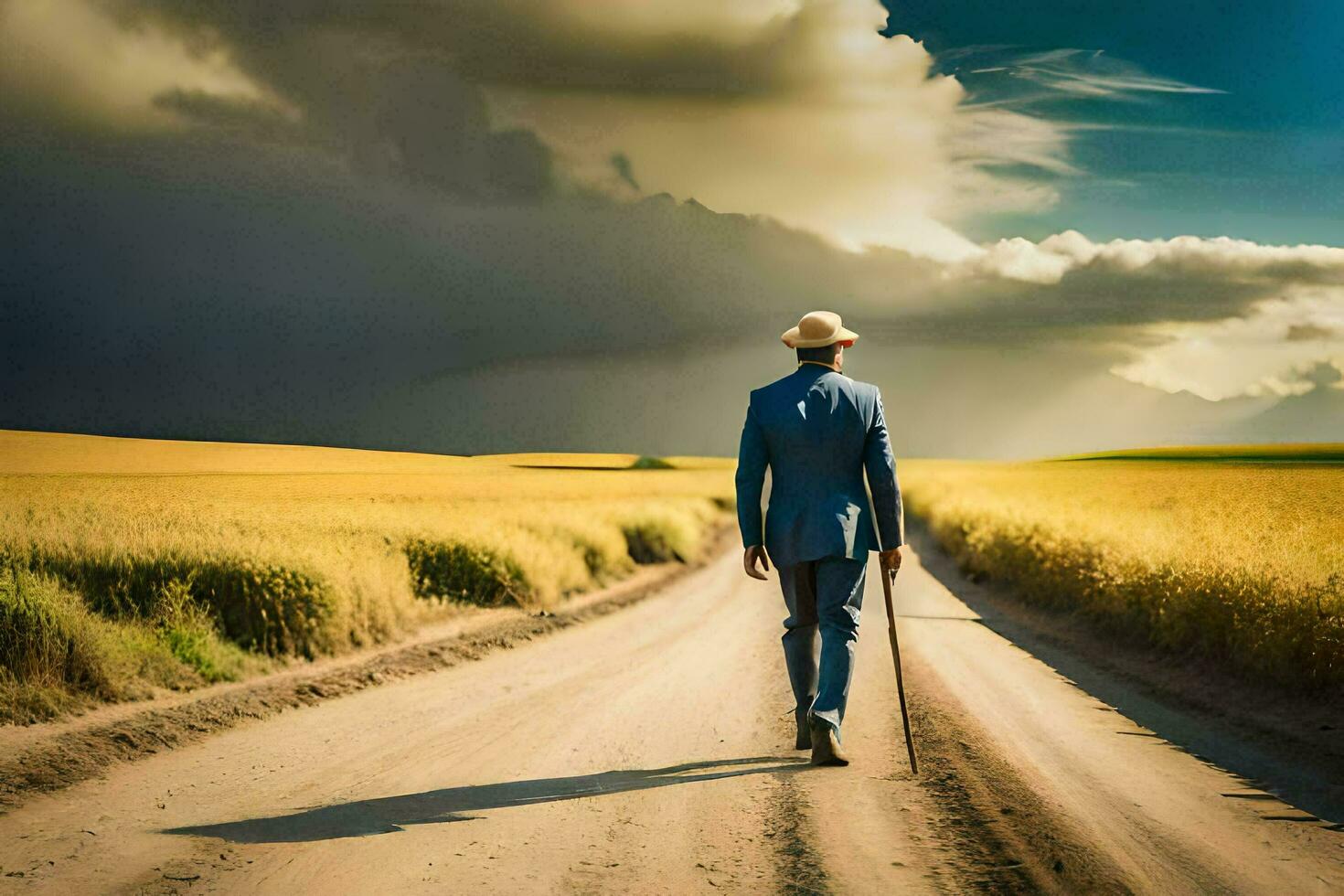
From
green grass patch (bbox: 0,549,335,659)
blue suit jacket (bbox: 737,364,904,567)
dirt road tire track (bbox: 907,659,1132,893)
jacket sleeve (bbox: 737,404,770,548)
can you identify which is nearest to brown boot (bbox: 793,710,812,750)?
dirt road tire track (bbox: 907,659,1132,893)

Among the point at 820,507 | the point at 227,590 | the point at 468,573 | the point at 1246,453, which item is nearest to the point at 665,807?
the point at 820,507

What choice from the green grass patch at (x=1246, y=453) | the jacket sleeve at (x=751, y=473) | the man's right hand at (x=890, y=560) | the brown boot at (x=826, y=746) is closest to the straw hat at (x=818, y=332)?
the jacket sleeve at (x=751, y=473)

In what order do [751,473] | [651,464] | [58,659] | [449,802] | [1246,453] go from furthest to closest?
[651,464] < [1246,453] < [58,659] < [751,473] < [449,802]

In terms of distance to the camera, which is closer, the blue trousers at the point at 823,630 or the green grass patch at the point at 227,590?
the blue trousers at the point at 823,630

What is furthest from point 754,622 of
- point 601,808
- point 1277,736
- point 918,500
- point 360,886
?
point 918,500

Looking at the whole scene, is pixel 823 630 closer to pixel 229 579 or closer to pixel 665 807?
pixel 665 807

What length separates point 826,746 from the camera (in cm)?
597

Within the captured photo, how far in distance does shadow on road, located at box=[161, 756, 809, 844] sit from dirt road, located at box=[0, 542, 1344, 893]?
2 cm

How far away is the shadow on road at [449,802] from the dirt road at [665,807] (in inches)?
0.8

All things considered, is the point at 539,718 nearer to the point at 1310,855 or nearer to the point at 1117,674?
the point at 1310,855

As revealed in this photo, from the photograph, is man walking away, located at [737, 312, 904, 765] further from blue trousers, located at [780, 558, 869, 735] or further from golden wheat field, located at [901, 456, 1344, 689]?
golden wheat field, located at [901, 456, 1344, 689]

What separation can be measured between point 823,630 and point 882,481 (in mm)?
965

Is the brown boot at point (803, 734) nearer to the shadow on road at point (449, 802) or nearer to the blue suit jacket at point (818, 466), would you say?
the shadow on road at point (449, 802)

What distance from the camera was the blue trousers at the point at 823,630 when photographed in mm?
6078
